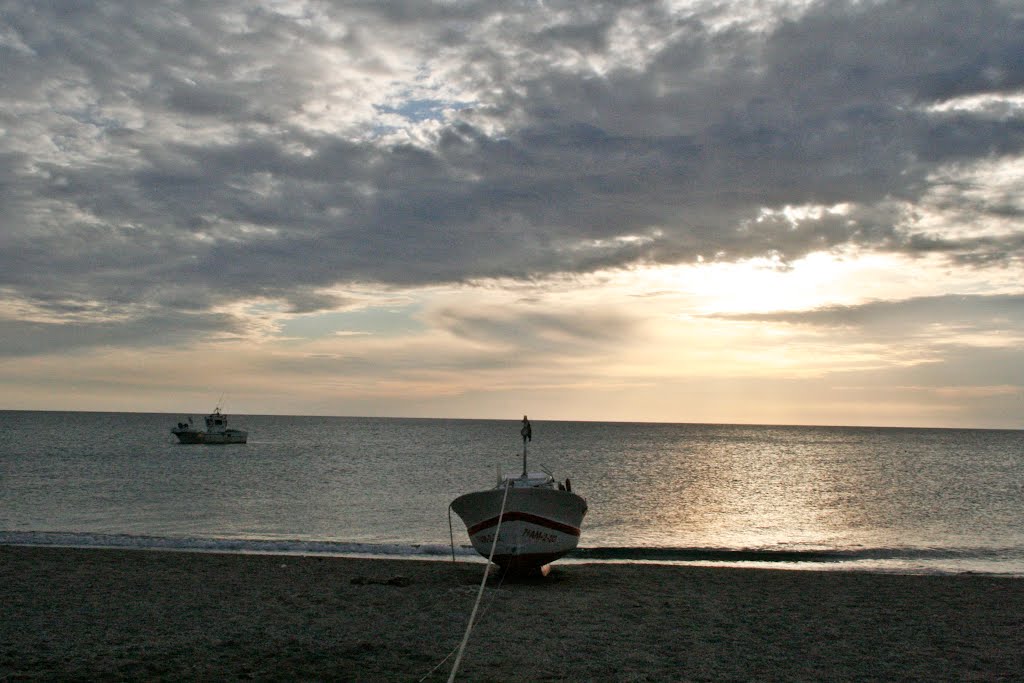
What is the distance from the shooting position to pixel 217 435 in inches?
3423

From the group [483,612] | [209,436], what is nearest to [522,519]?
[483,612]

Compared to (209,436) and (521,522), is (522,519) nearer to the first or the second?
(521,522)

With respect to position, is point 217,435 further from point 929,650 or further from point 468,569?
point 929,650

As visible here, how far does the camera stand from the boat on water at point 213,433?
8594cm

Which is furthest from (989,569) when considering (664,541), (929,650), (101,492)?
(101,492)

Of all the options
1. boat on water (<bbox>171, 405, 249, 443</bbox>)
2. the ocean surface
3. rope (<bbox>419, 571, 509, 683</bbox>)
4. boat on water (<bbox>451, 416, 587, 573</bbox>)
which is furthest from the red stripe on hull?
boat on water (<bbox>171, 405, 249, 443</bbox>)

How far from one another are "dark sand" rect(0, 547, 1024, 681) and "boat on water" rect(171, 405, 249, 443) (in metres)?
70.8

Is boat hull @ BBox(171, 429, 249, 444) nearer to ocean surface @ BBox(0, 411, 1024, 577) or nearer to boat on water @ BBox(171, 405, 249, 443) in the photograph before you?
boat on water @ BBox(171, 405, 249, 443)

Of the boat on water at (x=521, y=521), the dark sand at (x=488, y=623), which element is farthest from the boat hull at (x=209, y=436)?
the boat on water at (x=521, y=521)

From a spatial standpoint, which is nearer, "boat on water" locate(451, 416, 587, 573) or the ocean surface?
"boat on water" locate(451, 416, 587, 573)

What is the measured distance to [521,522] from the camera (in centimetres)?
1590

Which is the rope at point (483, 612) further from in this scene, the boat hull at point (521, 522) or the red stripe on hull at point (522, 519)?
the red stripe on hull at point (522, 519)

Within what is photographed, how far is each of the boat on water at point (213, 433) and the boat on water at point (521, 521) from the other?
244 ft

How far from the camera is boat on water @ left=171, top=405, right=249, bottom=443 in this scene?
85.9 metres
